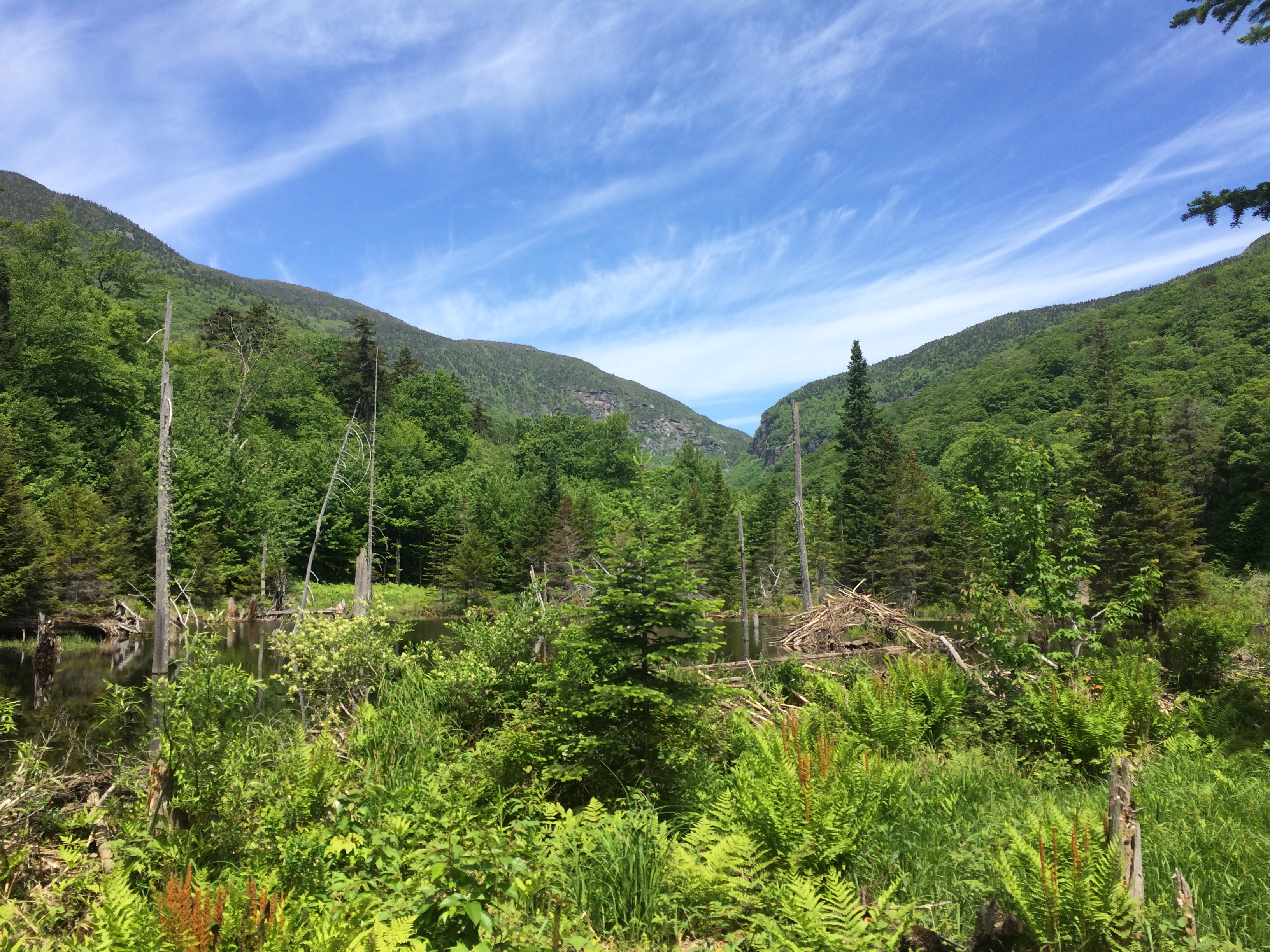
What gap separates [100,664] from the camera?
818 inches

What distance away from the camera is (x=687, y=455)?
80500 mm

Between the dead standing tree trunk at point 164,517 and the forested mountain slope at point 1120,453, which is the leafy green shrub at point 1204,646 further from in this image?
the dead standing tree trunk at point 164,517

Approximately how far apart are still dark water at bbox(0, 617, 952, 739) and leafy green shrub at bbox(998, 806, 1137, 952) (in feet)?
13.2

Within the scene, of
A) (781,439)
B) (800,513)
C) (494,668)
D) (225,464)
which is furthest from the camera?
(781,439)

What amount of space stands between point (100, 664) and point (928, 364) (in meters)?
154

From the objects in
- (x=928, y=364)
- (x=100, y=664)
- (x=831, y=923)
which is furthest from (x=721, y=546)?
(x=928, y=364)

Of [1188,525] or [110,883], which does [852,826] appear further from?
[1188,525]

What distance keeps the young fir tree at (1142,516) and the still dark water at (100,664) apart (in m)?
7.34

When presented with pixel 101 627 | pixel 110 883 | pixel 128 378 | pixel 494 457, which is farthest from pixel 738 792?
pixel 494 457

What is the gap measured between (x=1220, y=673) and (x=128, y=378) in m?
51.8

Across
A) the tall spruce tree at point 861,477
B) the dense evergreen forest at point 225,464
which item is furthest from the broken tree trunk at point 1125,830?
the tall spruce tree at point 861,477

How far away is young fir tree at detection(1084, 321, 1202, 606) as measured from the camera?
25594mm

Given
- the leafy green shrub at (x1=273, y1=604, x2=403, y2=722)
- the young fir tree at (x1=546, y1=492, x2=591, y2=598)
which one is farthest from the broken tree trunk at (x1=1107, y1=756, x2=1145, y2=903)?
the young fir tree at (x1=546, y1=492, x2=591, y2=598)

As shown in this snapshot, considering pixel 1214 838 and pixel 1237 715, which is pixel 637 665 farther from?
pixel 1237 715
